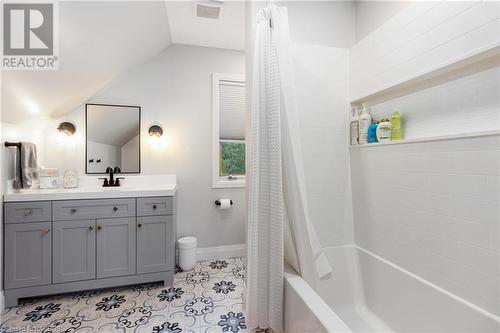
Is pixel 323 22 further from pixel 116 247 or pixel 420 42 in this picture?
pixel 116 247

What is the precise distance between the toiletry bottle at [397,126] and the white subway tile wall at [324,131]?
36 cm

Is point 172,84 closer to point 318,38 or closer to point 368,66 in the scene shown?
point 318,38

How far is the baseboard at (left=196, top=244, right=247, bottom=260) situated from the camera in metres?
2.63

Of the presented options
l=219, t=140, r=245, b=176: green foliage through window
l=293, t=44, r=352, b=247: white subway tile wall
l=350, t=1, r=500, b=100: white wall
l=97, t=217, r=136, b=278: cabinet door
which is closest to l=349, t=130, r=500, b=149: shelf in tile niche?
l=293, t=44, r=352, b=247: white subway tile wall

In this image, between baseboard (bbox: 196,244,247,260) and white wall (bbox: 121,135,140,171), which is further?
baseboard (bbox: 196,244,247,260)

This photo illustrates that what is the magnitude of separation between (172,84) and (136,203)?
1352 millimetres

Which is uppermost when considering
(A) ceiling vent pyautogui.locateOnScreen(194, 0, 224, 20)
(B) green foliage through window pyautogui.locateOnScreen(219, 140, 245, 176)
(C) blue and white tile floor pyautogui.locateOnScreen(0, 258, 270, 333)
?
(A) ceiling vent pyautogui.locateOnScreen(194, 0, 224, 20)

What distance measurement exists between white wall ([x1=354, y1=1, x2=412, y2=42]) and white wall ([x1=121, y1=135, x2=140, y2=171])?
228cm

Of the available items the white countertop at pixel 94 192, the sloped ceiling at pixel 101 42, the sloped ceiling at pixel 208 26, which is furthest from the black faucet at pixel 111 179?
the sloped ceiling at pixel 208 26

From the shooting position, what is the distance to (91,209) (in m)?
1.89

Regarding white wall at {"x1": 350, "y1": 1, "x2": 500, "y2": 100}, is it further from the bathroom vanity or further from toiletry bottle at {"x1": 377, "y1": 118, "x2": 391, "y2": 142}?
the bathroom vanity

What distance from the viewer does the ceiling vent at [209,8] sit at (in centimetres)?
188

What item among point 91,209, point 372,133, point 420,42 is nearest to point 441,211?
point 372,133

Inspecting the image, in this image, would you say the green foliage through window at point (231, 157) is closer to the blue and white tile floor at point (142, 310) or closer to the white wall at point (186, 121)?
the white wall at point (186, 121)
